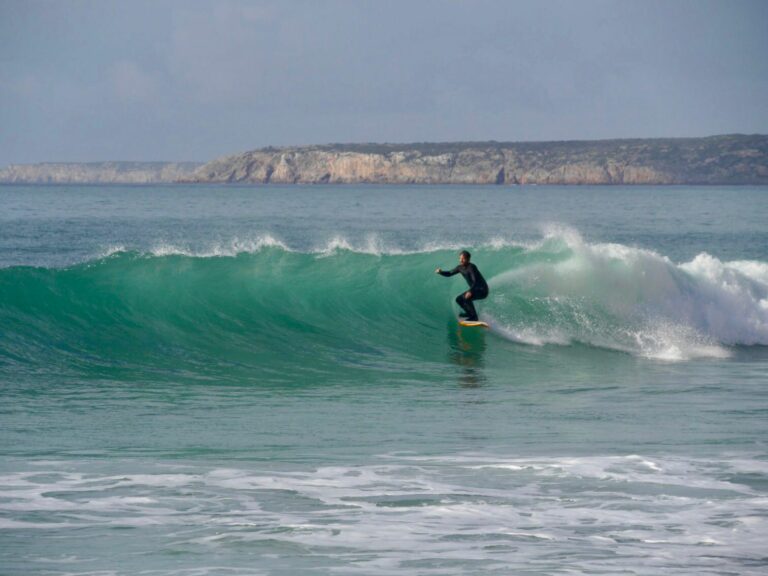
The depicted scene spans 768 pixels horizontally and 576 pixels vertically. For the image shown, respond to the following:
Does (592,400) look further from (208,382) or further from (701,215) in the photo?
(701,215)

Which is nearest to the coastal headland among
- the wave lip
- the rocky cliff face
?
the rocky cliff face

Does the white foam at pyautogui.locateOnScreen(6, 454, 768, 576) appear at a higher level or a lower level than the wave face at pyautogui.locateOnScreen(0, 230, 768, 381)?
lower

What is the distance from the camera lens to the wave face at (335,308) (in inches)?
558

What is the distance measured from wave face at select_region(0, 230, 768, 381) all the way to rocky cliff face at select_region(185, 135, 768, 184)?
144 m

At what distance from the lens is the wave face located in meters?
14.2

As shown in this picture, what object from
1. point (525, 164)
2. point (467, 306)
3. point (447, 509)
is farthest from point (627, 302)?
point (525, 164)

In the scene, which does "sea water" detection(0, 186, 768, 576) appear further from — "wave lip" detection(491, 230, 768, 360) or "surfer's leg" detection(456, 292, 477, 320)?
"surfer's leg" detection(456, 292, 477, 320)

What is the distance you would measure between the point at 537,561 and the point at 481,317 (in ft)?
35.4

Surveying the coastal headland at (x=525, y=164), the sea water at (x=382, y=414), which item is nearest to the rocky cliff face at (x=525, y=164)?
the coastal headland at (x=525, y=164)

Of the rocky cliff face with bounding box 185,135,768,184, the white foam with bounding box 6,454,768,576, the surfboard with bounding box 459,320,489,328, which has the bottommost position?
the white foam with bounding box 6,454,768,576

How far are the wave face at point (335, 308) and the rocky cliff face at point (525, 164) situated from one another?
144025 millimetres

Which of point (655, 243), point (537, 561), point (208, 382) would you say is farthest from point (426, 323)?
point (655, 243)

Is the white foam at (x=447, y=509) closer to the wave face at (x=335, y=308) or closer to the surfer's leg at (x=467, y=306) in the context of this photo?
the wave face at (x=335, y=308)

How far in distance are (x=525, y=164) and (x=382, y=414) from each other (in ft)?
517
